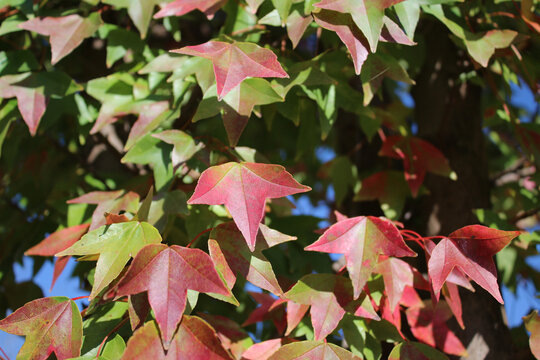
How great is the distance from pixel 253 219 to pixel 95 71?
907 mm

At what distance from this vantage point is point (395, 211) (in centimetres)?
102

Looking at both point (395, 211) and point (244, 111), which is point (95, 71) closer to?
point (244, 111)

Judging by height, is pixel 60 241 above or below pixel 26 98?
below

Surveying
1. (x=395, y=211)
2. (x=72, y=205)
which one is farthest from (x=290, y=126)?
(x=72, y=205)

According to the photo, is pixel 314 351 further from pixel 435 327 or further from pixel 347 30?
pixel 347 30

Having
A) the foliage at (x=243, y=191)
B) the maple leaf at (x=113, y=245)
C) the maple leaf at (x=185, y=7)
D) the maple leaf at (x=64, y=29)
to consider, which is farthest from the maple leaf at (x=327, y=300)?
the maple leaf at (x=64, y=29)

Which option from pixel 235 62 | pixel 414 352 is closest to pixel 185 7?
pixel 235 62

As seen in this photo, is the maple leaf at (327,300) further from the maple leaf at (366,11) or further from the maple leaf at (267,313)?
the maple leaf at (366,11)

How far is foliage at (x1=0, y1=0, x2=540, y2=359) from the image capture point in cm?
65

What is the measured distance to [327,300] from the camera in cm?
72

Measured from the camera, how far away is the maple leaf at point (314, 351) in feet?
2.14

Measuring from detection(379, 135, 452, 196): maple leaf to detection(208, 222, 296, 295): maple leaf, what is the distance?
1.32ft

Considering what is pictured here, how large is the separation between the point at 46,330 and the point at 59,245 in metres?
0.25

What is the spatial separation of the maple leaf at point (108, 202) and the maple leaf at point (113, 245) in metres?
0.15
